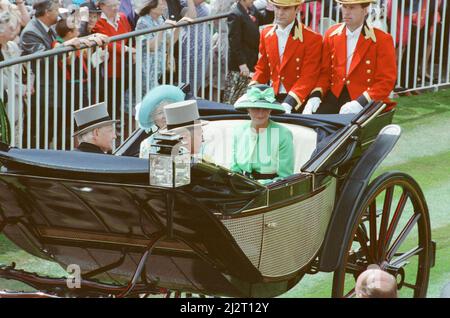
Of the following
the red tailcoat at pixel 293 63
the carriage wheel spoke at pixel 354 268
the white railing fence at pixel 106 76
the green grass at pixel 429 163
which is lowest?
the green grass at pixel 429 163

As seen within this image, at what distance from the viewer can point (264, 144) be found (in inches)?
270

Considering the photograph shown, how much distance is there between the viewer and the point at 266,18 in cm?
1173

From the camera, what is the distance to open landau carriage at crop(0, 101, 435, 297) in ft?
18.1

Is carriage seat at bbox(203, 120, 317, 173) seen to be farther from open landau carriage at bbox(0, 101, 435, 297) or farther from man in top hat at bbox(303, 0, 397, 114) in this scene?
man in top hat at bbox(303, 0, 397, 114)

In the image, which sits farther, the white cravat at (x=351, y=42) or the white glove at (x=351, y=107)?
the white cravat at (x=351, y=42)

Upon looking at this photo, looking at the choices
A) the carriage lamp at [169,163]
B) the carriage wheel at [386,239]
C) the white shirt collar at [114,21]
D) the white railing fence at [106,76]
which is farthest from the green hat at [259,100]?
the white shirt collar at [114,21]

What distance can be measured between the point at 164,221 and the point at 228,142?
1616 millimetres

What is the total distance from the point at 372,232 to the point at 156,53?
4.28 meters

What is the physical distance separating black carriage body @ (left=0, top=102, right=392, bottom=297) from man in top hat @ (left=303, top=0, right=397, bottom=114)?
2.21 metres

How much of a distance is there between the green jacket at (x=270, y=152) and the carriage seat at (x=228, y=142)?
0.16 m

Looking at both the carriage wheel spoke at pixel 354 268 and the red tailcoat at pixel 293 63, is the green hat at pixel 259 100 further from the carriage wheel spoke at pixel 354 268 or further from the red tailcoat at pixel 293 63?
the red tailcoat at pixel 293 63

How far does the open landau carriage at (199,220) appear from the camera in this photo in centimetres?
553

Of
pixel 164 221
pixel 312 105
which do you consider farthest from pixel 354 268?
pixel 312 105
